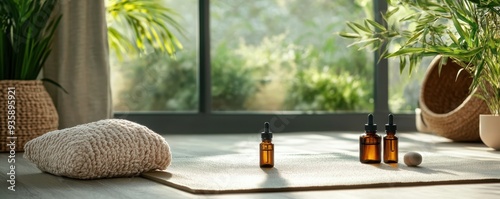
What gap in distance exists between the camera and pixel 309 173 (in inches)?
106

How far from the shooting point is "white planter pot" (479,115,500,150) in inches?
146

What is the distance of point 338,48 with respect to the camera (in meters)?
5.52

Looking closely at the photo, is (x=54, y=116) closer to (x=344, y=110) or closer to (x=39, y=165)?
(x=39, y=165)

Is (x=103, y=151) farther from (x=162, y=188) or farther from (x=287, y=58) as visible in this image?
(x=287, y=58)

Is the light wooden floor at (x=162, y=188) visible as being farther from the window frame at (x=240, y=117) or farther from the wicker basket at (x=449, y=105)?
the window frame at (x=240, y=117)

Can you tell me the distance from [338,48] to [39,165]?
3.03 m

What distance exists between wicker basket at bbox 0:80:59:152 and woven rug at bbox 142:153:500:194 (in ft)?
2.82

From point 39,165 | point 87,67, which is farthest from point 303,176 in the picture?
point 87,67

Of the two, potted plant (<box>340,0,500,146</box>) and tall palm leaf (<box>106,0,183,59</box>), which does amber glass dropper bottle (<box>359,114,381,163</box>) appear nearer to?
potted plant (<box>340,0,500,146</box>)

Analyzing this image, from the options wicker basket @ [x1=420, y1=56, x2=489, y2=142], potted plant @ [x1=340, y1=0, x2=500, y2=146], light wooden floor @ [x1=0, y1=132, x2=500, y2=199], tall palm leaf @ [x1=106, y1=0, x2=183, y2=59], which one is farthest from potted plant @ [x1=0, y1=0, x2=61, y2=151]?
wicker basket @ [x1=420, y1=56, x2=489, y2=142]

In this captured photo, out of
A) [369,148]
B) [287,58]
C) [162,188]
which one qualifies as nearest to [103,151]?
[162,188]

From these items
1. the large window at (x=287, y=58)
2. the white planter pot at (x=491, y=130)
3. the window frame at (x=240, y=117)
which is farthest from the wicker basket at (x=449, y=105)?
the large window at (x=287, y=58)

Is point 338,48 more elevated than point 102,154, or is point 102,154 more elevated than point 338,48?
point 338,48

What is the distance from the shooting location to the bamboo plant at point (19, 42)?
3771mm
